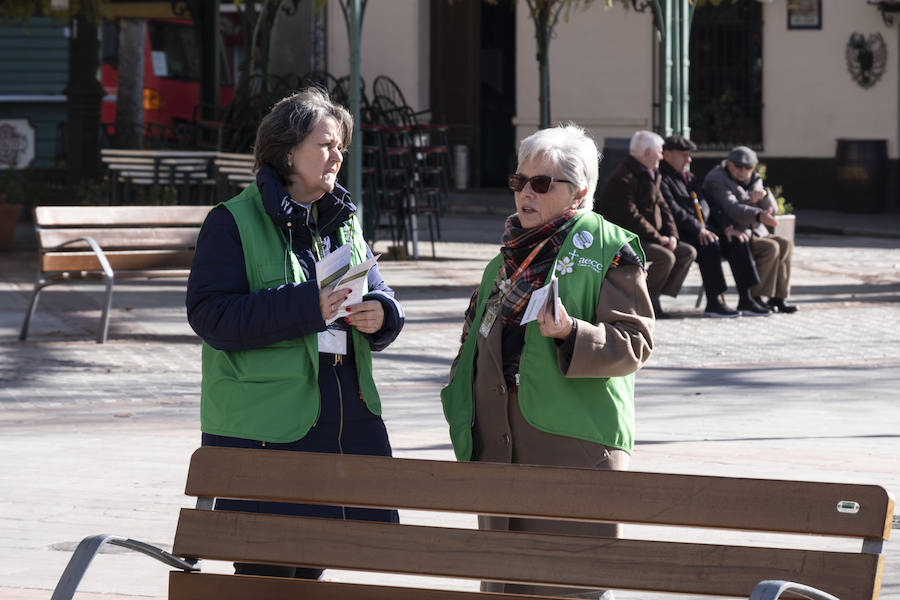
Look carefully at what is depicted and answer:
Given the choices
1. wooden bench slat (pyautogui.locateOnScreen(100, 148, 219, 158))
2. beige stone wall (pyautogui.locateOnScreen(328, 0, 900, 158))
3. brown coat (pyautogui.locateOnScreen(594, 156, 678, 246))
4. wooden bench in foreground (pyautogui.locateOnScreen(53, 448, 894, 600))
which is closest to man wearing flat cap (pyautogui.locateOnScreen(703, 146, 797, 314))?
brown coat (pyautogui.locateOnScreen(594, 156, 678, 246))

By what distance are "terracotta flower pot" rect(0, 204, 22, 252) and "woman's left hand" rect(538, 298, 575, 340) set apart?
14000 millimetres

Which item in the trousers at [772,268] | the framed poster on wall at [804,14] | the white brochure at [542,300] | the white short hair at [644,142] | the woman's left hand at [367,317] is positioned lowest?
the trousers at [772,268]

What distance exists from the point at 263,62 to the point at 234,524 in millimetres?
16436

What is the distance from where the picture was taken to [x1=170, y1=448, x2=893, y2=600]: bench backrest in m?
3.32

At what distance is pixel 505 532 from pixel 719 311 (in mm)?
9891

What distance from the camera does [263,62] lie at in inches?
773

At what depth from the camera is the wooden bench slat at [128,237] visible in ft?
37.1

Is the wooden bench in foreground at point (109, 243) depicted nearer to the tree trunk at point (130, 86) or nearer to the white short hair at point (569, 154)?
the white short hair at point (569, 154)

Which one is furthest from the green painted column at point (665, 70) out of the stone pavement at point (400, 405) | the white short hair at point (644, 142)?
the white short hair at point (644, 142)

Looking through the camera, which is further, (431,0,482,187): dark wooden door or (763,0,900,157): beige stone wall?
(431,0,482,187): dark wooden door

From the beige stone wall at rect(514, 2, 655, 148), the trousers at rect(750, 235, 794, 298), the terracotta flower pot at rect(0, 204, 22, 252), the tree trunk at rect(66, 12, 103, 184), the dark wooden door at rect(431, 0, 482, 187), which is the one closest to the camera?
the trousers at rect(750, 235, 794, 298)

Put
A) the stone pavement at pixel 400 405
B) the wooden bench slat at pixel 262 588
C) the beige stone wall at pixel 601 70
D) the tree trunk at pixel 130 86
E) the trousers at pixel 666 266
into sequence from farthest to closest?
1. the beige stone wall at pixel 601 70
2. the tree trunk at pixel 130 86
3. the trousers at pixel 666 266
4. the stone pavement at pixel 400 405
5. the wooden bench slat at pixel 262 588

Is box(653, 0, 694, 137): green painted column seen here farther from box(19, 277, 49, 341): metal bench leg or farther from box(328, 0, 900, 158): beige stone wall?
box(328, 0, 900, 158): beige stone wall

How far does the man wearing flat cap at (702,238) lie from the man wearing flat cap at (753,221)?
0.36ft
